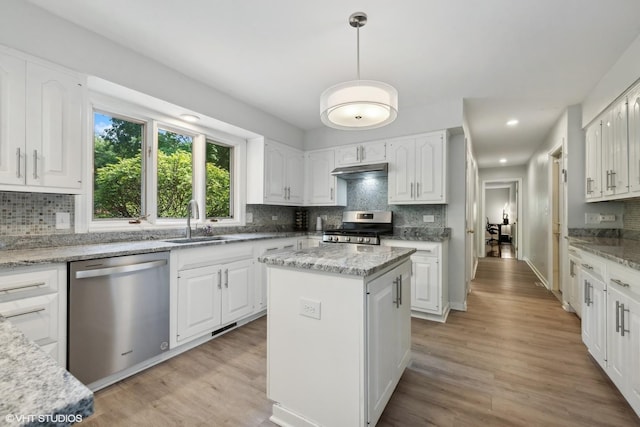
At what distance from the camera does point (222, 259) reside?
9.36 feet

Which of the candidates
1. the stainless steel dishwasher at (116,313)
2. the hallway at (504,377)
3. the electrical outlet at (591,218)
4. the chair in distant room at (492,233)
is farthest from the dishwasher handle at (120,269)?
the chair in distant room at (492,233)

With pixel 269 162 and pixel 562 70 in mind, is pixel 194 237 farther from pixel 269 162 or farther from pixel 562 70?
pixel 562 70

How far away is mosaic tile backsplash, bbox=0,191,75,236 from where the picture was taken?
2018 millimetres

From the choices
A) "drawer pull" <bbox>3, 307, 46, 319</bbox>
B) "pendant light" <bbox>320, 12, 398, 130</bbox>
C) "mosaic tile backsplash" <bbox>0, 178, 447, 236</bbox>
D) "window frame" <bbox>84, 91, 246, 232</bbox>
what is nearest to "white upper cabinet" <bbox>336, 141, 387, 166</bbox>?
"mosaic tile backsplash" <bbox>0, 178, 447, 236</bbox>

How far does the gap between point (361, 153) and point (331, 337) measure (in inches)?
116

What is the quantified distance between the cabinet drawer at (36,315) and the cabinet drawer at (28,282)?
35 millimetres

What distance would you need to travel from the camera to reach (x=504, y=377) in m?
2.12

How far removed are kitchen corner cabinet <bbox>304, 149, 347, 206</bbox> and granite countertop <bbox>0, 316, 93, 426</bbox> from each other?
382 centimetres

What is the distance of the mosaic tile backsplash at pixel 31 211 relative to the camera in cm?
202

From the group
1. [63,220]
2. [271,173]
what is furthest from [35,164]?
[271,173]

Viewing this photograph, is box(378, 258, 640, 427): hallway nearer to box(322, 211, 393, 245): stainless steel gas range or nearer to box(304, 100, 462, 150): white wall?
box(322, 211, 393, 245): stainless steel gas range

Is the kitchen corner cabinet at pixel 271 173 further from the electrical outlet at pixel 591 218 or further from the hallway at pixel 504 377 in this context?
Answer: the electrical outlet at pixel 591 218

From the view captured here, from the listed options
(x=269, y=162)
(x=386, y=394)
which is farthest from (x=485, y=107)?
(x=386, y=394)

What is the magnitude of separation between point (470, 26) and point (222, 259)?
2.84m
